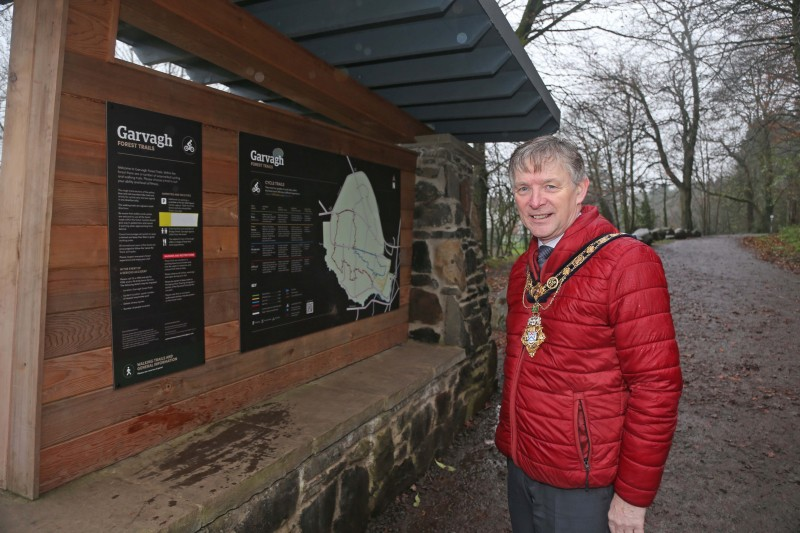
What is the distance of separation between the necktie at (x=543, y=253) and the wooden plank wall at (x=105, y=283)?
1.66 metres

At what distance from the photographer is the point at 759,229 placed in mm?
26422

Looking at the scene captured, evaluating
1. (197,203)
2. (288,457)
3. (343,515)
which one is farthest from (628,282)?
(343,515)

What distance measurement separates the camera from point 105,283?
2.05 meters

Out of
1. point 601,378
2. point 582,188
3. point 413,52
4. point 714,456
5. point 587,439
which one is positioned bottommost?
point 714,456

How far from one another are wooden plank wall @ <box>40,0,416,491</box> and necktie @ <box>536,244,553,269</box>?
166 centimetres

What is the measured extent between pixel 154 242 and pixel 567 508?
6.84 ft

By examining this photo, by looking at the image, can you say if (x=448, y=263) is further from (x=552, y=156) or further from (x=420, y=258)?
(x=552, y=156)

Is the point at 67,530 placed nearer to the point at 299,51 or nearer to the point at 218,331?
the point at 218,331

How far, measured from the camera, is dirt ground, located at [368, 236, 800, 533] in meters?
3.39

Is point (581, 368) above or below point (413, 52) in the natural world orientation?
below

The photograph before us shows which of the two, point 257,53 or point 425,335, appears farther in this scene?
point 425,335

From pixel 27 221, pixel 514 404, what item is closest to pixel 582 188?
pixel 514 404

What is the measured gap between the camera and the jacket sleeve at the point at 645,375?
1.60 metres

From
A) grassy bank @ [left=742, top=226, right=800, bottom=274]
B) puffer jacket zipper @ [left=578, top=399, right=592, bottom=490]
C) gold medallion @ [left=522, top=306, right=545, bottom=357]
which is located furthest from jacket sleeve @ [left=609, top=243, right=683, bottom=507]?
grassy bank @ [left=742, top=226, right=800, bottom=274]
